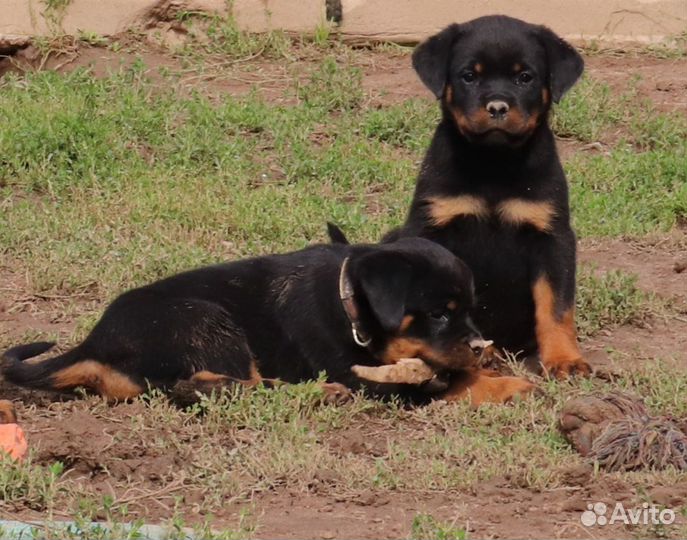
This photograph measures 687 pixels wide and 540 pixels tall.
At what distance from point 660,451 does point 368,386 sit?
46.8 inches

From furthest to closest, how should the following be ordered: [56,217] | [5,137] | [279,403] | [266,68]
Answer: [266,68]
[5,137]
[56,217]
[279,403]

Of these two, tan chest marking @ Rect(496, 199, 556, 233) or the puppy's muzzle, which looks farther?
tan chest marking @ Rect(496, 199, 556, 233)

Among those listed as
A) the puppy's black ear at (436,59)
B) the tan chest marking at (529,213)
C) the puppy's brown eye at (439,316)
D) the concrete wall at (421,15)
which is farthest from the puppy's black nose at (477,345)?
the concrete wall at (421,15)

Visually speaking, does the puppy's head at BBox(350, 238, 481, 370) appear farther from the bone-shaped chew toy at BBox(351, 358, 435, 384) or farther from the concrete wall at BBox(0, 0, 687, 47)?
the concrete wall at BBox(0, 0, 687, 47)

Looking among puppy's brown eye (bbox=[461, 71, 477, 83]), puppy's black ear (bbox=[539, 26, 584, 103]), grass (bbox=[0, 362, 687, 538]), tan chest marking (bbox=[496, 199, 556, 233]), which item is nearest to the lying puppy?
grass (bbox=[0, 362, 687, 538])

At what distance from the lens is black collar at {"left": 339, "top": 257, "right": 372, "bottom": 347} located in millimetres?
5414

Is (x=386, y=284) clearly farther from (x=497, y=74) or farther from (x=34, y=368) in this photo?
(x=34, y=368)

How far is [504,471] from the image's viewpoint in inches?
183

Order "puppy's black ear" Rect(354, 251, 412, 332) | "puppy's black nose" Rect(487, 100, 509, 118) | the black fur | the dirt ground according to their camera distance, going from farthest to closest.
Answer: "puppy's black nose" Rect(487, 100, 509, 118)
the black fur
"puppy's black ear" Rect(354, 251, 412, 332)
the dirt ground

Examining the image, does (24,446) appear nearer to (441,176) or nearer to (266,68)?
(441,176)

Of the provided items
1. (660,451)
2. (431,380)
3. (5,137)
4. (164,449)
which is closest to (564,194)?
(431,380)

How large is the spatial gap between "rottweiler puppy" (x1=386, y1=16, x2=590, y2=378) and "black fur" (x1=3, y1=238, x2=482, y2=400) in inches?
23.2

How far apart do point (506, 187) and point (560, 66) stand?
0.57 m

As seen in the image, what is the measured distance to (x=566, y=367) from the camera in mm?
5809
